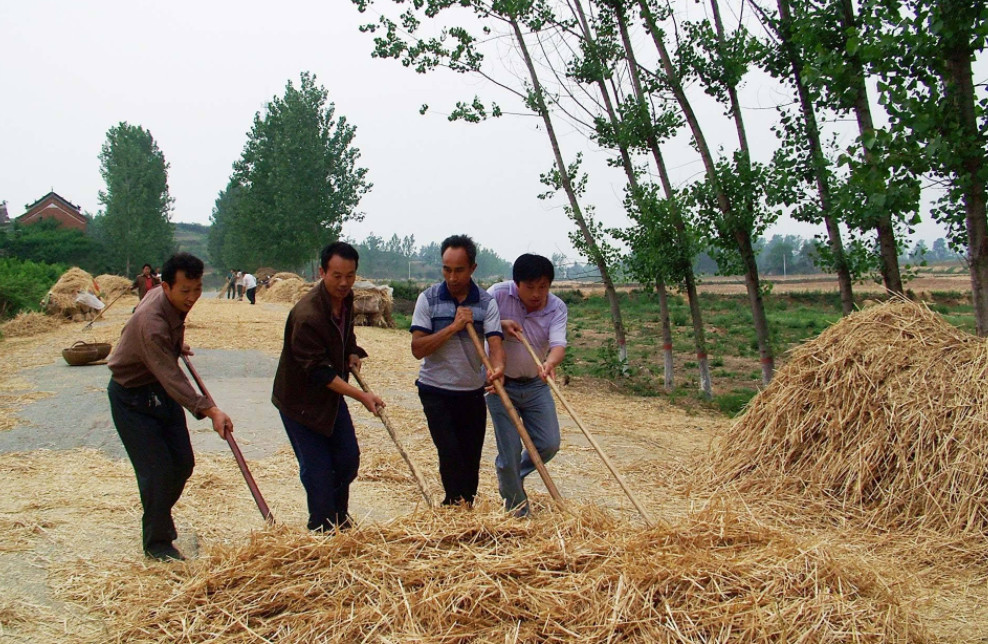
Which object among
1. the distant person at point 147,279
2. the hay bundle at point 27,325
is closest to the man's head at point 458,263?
the distant person at point 147,279

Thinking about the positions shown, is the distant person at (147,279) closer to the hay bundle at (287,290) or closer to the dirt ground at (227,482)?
the dirt ground at (227,482)

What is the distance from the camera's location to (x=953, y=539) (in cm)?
447

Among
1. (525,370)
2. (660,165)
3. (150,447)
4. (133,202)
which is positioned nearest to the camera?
(150,447)

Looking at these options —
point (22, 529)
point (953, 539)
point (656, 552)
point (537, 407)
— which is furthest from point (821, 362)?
point (22, 529)

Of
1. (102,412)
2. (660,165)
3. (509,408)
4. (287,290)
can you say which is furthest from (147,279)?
(287,290)

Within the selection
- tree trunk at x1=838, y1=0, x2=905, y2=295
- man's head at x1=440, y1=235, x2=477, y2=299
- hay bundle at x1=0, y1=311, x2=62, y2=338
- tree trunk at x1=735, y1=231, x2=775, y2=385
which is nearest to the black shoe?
man's head at x1=440, y1=235, x2=477, y2=299

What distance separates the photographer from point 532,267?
4.39 meters

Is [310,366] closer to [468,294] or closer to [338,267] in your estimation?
[338,267]

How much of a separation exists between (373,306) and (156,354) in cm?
1687

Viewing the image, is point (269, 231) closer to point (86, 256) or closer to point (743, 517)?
point (86, 256)

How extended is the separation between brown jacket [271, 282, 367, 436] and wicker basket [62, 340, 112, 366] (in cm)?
899

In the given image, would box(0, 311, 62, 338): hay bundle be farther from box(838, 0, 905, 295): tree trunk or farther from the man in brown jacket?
box(838, 0, 905, 295): tree trunk

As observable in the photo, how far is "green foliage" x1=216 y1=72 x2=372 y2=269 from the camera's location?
43.2m

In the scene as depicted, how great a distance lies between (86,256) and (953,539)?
51.4 m
